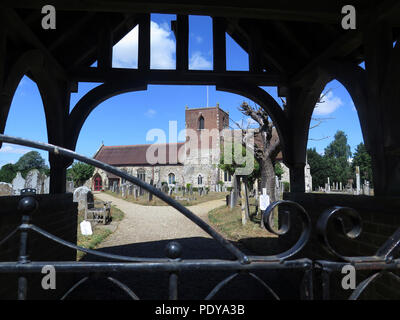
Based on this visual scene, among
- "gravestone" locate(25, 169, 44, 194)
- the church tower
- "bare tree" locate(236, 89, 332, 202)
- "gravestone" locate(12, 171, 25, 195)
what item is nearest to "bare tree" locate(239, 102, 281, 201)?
"bare tree" locate(236, 89, 332, 202)

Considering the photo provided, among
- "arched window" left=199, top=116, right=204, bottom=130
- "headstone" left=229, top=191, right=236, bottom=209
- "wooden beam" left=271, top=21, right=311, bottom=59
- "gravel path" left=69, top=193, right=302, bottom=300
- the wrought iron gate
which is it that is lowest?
"gravel path" left=69, top=193, right=302, bottom=300

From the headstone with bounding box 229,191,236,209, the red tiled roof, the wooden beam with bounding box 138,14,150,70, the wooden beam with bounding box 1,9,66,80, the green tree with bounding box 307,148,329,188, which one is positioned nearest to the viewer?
the wooden beam with bounding box 1,9,66,80

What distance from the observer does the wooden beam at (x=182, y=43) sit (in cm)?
455

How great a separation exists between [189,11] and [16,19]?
1931mm

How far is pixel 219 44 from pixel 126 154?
4627cm

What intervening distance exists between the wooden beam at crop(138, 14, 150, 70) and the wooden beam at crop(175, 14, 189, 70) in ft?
1.71

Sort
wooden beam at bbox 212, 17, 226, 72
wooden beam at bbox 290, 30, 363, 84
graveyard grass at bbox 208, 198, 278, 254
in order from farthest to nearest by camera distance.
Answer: graveyard grass at bbox 208, 198, 278, 254, wooden beam at bbox 212, 17, 226, 72, wooden beam at bbox 290, 30, 363, 84

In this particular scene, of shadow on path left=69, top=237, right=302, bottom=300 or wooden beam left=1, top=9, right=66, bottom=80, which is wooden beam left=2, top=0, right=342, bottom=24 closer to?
wooden beam left=1, top=9, right=66, bottom=80

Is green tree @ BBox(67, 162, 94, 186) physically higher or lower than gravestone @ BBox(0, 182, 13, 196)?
higher

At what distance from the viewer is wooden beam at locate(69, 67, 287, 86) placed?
4.49 metres

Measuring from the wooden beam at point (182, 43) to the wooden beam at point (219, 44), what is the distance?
0.52 m
